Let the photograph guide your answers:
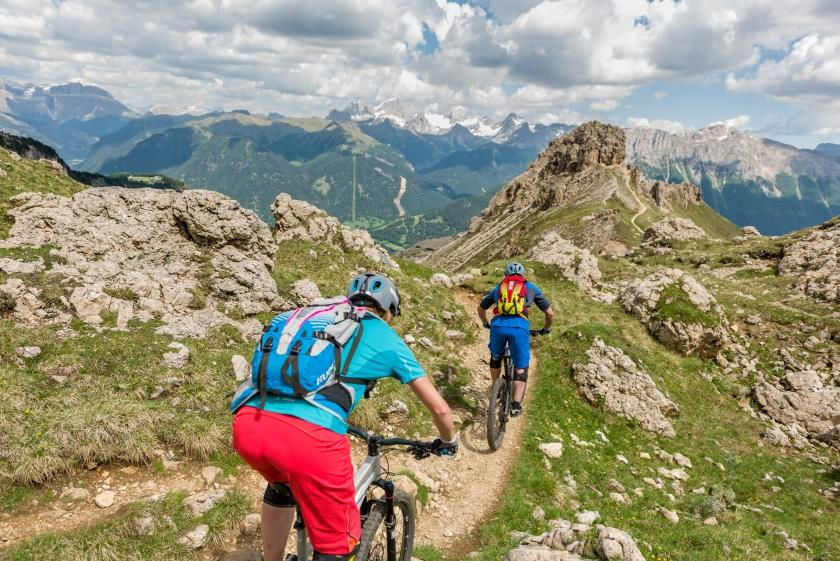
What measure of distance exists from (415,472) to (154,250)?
555 inches

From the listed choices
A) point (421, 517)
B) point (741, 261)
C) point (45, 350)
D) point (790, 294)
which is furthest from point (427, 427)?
Answer: point (741, 261)

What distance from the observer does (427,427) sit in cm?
1407

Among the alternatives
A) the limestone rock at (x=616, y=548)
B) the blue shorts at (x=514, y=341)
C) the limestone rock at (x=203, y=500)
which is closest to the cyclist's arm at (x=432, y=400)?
the limestone rock at (x=616, y=548)

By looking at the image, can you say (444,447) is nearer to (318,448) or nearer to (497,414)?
(318,448)

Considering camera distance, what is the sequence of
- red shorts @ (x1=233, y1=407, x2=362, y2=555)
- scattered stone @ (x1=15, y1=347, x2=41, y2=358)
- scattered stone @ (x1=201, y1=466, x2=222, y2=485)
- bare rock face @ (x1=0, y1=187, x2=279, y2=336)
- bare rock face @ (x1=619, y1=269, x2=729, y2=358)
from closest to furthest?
red shorts @ (x1=233, y1=407, x2=362, y2=555) → scattered stone @ (x1=201, y1=466, x2=222, y2=485) → scattered stone @ (x1=15, y1=347, x2=41, y2=358) → bare rock face @ (x1=0, y1=187, x2=279, y2=336) → bare rock face @ (x1=619, y1=269, x2=729, y2=358)

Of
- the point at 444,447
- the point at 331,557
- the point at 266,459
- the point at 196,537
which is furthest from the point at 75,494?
the point at 444,447

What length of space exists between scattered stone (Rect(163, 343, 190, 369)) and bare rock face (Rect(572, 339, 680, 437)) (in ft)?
47.6

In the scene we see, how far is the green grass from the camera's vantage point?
6906 millimetres

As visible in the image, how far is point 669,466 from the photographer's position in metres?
14.9

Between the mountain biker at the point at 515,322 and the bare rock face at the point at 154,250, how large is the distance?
936 cm

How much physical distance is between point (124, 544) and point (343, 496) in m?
5.21

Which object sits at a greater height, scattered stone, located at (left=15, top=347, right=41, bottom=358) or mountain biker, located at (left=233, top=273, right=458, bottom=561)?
mountain biker, located at (left=233, top=273, right=458, bottom=561)

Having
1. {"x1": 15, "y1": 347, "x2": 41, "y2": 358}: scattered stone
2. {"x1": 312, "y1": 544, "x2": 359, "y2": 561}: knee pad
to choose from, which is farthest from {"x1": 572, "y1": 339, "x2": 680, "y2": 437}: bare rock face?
{"x1": 15, "y1": 347, "x2": 41, "y2": 358}: scattered stone

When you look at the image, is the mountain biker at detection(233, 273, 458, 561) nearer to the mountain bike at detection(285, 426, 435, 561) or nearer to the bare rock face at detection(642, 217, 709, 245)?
the mountain bike at detection(285, 426, 435, 561)
